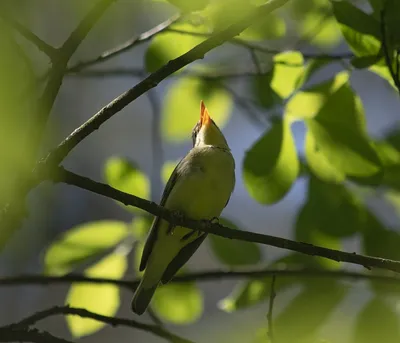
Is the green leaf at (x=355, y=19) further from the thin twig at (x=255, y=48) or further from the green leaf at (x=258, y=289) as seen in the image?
the green leaf at (x=258, y=289)

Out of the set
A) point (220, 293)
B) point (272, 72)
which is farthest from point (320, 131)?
point (220, 293)

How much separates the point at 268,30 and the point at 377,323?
0.58 metres

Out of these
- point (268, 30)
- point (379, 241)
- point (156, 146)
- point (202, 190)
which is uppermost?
point (268, 30)

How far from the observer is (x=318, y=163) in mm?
1175

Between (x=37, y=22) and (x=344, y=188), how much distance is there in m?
0.90

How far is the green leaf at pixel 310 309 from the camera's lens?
2.84ft

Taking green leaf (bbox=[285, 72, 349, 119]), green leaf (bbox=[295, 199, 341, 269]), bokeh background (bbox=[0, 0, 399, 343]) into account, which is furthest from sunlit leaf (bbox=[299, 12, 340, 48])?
green leaf (bbox=[295, 199, 341, 269])

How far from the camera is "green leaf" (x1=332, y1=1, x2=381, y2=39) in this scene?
39.7 inches

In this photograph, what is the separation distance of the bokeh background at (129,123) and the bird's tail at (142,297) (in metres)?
0.14

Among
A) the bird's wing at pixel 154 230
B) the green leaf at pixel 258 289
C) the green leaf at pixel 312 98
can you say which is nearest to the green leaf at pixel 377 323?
the green leaf at pixel 258 289

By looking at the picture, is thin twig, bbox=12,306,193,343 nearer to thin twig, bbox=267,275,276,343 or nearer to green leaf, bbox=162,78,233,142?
thin twig, bbox=267,275,276,343

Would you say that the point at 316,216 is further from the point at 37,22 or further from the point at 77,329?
the point at 37,22

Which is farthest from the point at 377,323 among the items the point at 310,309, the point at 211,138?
the point at 211,138

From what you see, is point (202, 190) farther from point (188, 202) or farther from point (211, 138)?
point (211, 138)
